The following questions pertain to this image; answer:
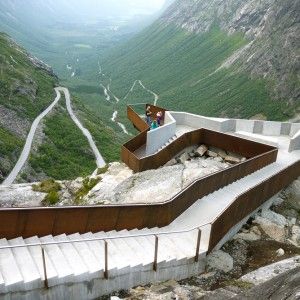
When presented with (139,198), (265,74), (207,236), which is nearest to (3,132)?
(139,198)

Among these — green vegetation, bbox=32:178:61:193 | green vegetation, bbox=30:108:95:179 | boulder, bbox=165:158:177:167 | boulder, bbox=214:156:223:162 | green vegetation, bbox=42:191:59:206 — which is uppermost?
boulder, bbox=214:156:223:162

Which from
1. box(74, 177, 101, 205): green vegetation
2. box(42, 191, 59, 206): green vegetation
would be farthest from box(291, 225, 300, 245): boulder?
box(42, 191, 59, 206): green vegetation

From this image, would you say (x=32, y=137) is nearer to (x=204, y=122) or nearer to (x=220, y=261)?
(x=204, y=122)

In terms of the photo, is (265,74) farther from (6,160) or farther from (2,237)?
(2,237)

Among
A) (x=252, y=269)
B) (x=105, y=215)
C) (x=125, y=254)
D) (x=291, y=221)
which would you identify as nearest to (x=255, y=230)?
(x=291, y=221)

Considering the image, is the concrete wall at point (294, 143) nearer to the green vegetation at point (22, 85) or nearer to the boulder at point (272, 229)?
the boulder at point (272, 229)

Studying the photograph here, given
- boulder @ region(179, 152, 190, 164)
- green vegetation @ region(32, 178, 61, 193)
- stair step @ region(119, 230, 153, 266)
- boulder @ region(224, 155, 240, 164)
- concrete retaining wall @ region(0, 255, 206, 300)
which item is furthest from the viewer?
boulder @ region(179, 152, 190, 164)

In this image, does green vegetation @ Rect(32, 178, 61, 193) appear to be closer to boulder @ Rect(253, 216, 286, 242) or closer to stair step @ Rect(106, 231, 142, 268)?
stair step @ Rect(106, 231, 142, 268)
